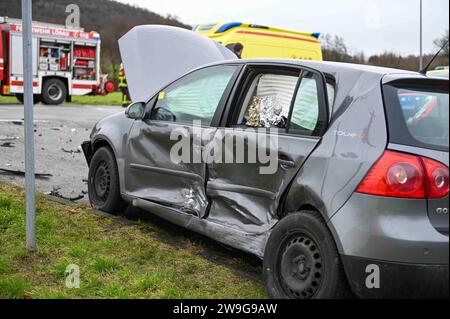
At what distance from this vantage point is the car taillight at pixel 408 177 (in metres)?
2.60

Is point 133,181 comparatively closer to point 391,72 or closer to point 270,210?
point 270,210

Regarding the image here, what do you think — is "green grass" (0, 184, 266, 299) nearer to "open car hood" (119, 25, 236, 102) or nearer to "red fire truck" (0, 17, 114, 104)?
"open car hood" (119, 25, 236, 102)

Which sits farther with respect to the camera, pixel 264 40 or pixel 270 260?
pixel 264 40

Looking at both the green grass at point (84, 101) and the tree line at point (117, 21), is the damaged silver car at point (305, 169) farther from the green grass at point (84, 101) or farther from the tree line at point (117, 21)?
the green grass at point (84, 101)

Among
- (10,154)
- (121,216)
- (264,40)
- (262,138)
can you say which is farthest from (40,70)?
(262,138)

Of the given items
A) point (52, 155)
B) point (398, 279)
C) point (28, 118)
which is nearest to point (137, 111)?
point (28, 118)

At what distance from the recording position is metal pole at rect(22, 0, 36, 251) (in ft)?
11.8

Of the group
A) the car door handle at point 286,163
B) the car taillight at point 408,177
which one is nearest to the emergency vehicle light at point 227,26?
the car door handle at point 286,163

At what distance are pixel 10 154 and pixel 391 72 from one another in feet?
19.1

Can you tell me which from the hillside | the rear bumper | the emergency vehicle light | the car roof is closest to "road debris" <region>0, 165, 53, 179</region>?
the car roof

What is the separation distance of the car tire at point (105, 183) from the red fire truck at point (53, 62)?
14737 mm

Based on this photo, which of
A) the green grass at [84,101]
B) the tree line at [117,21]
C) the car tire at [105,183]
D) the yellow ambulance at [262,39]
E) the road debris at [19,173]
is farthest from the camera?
the green grass at [84,101]

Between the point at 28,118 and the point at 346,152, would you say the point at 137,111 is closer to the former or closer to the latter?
the point at 28,118

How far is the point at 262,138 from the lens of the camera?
3488 millimetres
